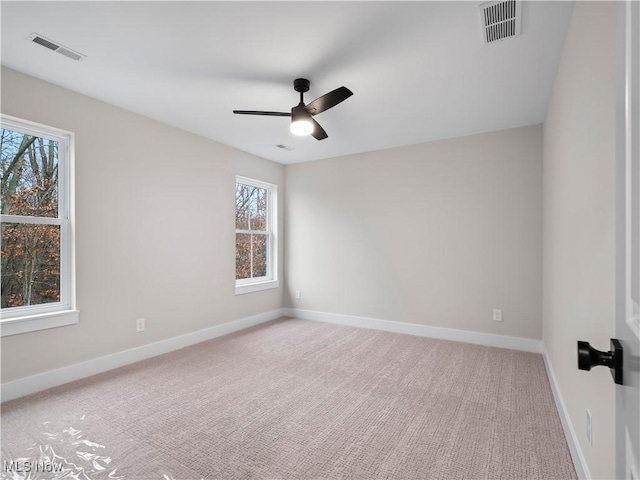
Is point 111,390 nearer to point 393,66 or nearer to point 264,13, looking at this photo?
point 264,13

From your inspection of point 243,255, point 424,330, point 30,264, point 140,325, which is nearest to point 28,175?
point 30,264

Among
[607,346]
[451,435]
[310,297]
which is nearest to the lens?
[607,346]

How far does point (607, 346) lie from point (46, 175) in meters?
4.04

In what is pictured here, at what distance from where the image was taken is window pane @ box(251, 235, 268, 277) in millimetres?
5184

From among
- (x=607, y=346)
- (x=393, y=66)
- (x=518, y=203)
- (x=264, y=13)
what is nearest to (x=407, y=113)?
(x=393, y=66)

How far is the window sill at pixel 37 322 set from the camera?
255cm

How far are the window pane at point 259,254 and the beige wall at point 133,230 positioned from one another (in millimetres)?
579

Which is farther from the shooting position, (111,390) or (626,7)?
(111,390)

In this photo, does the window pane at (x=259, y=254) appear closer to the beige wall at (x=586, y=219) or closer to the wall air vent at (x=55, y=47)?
the wall air vent at (x=55, y=47)

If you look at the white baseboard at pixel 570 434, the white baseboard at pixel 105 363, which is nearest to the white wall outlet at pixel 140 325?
the white baseboard at pixel 105 363

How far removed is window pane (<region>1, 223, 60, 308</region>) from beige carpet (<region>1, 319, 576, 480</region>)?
820 mm

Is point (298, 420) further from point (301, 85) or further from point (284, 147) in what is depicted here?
point (284, 147)

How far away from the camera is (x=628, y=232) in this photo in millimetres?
636

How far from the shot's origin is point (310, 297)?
5.38 meters
